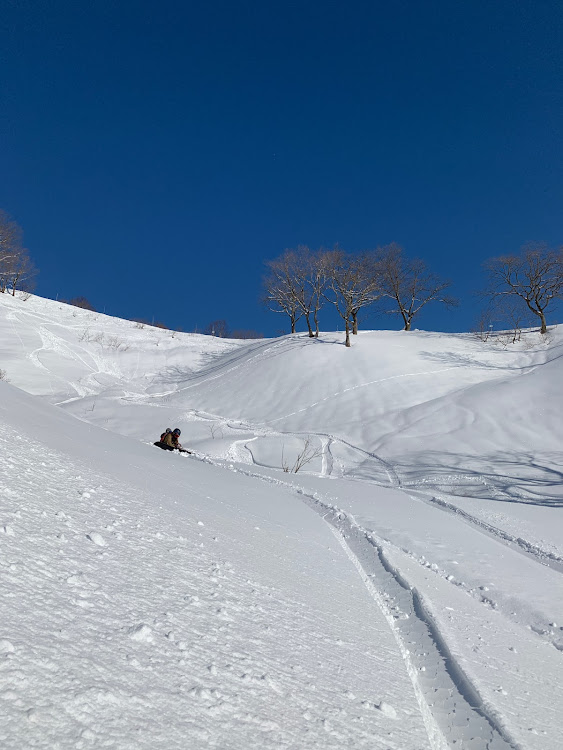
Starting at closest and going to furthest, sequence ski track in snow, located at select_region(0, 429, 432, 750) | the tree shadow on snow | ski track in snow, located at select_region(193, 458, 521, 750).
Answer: ski track in snow, located at select_region(0, 429, 432, 750)
ski track in snow, located at select_region(193, 458, 521, 750)
the tree shadow on snow

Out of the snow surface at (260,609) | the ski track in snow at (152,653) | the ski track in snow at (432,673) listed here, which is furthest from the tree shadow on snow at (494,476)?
the ski track in snow at (152,653)

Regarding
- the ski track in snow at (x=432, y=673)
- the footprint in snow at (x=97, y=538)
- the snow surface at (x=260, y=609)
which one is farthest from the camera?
the footprint in snow at (x=97, y=538)

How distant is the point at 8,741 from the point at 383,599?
255cm

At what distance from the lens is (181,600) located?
1.74 meters

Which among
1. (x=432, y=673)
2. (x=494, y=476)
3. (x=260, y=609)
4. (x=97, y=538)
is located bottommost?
(x=432, y=673)

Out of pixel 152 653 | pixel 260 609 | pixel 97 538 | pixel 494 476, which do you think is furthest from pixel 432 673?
pixel 494 476

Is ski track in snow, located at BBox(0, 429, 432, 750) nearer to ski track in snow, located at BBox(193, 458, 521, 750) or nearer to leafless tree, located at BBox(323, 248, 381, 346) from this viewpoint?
ski track in snow, located at BBox(193, 458, 521, 750)

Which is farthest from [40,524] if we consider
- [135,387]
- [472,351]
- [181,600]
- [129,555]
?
[472,351]

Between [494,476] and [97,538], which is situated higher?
[494,476]

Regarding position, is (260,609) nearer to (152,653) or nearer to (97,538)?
(152,653)

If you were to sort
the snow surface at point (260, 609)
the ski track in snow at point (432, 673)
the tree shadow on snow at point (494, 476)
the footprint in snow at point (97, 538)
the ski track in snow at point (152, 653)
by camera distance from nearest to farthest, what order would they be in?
the ski track in snow at point (152, 653)
the snow surface at point (260, 609)
the ski track in snow at point (432, 673)
the footprint in snow at point (97, 538)
the tree shadow on snow at point (494, 476)

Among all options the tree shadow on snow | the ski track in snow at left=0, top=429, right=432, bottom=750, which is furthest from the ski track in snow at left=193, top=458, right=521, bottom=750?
the tree shadow on snow

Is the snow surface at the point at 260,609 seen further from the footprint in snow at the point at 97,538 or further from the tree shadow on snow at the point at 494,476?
the tree shadow on snow at the point at 494,476

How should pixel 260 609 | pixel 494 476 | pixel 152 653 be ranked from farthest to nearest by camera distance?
1. pixel 494 476
2. pixel 260 609
3. pixel 152 653
